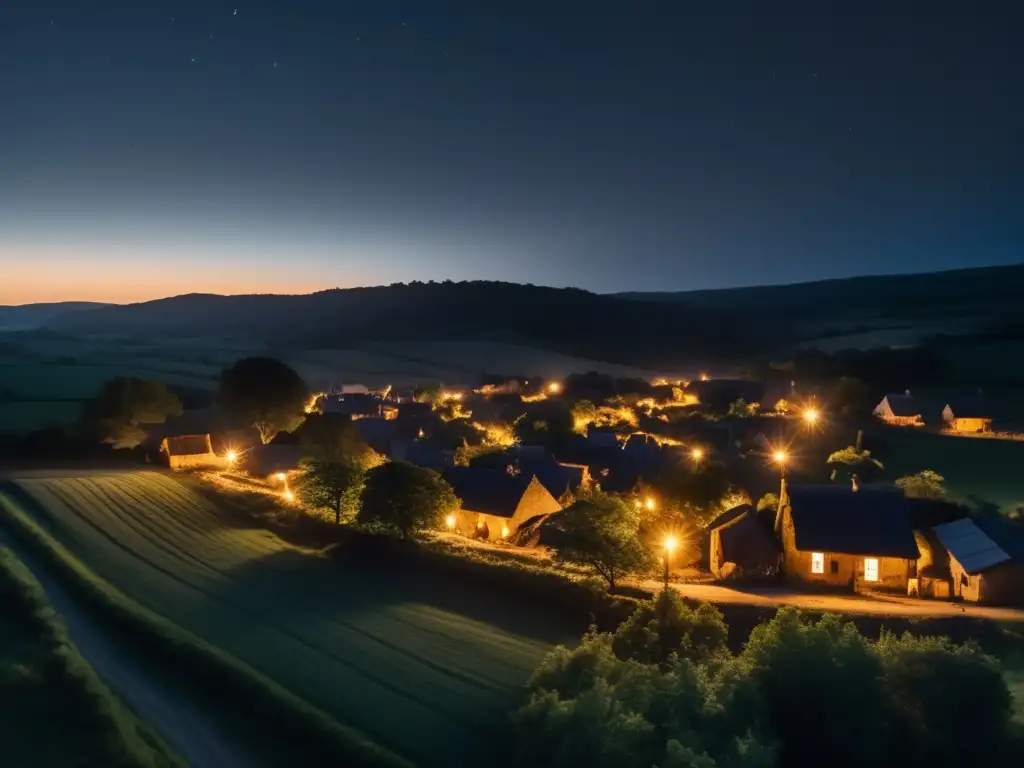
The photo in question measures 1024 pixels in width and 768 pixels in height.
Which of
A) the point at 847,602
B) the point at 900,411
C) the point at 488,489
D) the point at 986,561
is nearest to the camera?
the point at 847,602

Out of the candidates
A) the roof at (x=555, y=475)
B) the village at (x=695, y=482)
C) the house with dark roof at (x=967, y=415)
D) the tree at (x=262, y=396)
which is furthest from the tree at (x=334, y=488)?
the house with dark roof at (x=967, y=415)

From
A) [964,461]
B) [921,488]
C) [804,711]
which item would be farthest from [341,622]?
[964,461]

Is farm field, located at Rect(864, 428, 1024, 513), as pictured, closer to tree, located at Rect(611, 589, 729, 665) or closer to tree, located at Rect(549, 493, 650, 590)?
tree, located at Rect(549, 493, 650, 590)

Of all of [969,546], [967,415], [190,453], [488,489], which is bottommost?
[969,546]

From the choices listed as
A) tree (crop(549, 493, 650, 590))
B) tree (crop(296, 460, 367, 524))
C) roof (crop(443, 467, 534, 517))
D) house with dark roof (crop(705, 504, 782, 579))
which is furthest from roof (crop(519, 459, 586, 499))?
tree (crop(549, 493, 650, 590))

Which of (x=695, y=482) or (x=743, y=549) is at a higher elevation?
(x=695, y=482)

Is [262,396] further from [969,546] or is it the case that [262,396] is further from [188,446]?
[969,546]

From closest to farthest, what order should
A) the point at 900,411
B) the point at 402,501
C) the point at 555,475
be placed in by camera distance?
the point at 402,501, the point at 555,475, the point at 900,411

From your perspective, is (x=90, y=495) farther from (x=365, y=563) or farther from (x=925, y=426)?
(x=925, y=426)
